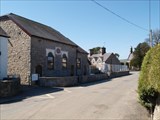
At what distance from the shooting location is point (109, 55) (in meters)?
71.4

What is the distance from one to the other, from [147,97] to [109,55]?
6101 cm

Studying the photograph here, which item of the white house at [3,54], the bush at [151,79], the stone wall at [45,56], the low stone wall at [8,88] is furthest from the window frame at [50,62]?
the bush at [151,79]

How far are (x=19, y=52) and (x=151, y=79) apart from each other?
20.8 m

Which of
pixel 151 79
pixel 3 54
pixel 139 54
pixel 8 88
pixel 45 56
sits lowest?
pixel 8 88

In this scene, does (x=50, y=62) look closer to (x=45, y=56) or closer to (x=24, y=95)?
(x=45, y=56)

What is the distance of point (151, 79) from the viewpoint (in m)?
10.0

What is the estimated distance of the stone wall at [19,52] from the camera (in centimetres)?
2764

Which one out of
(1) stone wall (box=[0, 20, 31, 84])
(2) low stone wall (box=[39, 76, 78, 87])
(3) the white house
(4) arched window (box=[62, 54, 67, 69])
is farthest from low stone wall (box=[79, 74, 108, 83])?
(3) the white house

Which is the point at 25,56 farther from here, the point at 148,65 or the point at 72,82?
the point at 148,65

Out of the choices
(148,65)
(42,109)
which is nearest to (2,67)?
(42,109)

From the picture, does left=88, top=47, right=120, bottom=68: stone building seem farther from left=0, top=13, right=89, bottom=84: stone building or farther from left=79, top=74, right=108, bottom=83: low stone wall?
left=0, top=13, right=89, bottom=84: stone building

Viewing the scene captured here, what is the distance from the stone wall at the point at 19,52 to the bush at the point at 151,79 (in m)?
17.9

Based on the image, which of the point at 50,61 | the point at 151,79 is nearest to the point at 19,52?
the point at 50,61

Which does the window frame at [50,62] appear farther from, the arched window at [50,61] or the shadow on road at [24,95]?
the shadow on road at [24,95]
